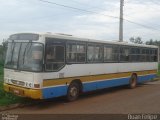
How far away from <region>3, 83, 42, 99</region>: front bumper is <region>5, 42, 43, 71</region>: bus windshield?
75 cm

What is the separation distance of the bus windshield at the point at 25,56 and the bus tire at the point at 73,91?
2235mm

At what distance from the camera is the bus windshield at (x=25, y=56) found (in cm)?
1245

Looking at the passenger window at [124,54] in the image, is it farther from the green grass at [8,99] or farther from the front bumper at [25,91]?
the front bumper at [25,91]

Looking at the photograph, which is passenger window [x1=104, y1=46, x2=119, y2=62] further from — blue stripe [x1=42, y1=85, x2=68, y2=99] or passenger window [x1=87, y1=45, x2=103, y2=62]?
blue stripe [x1=42, y1=85, x2=68, y2=99]

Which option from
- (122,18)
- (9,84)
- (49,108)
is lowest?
(49,108)

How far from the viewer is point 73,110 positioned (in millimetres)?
12180

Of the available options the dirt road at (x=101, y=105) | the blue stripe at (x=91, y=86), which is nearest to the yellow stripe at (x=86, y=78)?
the blue stripe at (x=91, y=86)

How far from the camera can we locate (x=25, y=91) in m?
12.4

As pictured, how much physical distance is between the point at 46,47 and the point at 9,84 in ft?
7.18

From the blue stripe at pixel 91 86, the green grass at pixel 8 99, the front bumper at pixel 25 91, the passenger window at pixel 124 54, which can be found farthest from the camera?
the passenger window at pixel 124 54

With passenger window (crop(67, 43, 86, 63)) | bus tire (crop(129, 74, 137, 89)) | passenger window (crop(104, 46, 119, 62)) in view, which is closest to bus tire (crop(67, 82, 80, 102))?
passenger window (crop(67, 43, 86, 63))

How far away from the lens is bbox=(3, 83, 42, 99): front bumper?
12203mm

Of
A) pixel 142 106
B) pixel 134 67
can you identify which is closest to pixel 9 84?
pixel 142 106

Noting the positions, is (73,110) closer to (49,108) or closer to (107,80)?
(49,108)
